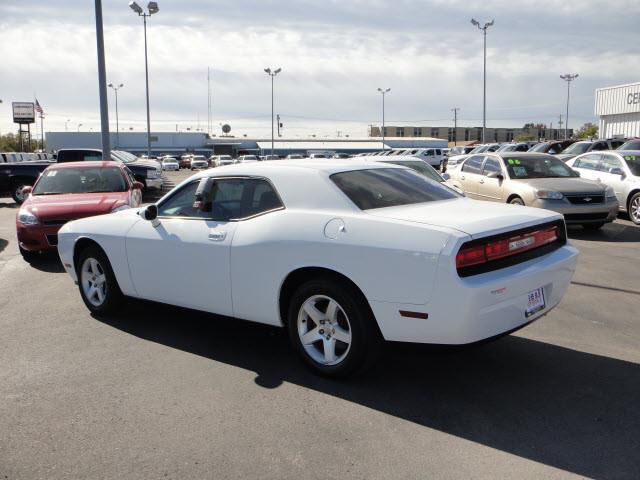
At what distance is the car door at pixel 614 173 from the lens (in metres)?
12.9

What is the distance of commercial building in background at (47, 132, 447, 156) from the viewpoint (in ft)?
307

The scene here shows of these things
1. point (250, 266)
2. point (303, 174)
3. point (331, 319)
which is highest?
point (303, 174)

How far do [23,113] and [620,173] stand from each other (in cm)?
9074

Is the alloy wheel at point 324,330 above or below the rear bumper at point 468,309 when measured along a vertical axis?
below

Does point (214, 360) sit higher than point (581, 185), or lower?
lower

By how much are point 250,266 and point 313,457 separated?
66.4 inches

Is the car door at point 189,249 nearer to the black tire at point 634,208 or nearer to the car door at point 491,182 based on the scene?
the car door at point 491,182

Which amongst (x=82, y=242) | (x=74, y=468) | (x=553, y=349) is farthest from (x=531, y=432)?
(x=82, y=242)

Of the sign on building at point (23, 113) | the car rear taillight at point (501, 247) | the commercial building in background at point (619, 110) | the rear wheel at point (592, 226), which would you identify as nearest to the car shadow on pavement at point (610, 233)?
the rear wheel at point (592, 226)

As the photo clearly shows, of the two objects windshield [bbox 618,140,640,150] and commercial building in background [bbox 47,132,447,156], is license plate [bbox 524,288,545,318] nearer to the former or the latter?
windshield [bbox 618,140,640,150]

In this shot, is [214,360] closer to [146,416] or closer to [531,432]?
[146,416]

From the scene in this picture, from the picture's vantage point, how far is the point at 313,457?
129 inches

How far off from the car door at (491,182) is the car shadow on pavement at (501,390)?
741 centimetres

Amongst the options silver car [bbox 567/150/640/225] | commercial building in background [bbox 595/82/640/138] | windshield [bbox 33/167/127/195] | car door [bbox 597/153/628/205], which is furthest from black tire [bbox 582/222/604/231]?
commercial building in background [bbox 595/82/640/138]
